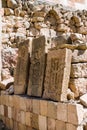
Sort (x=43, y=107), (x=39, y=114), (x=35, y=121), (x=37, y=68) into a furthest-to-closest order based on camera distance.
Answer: (x=37, y=68)
(x=35, y=121)
(x=39, y=114)
(x=43, y=107)

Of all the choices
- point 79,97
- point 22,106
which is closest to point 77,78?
point 79,97

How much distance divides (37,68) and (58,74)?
29.5 inches

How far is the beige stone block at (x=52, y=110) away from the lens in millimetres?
4422

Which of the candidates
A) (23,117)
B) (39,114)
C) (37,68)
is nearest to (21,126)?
(23,117)

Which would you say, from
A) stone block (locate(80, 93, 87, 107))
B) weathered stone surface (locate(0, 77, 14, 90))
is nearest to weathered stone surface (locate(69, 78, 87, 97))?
stone block (locate(80, 93, 87, 107))

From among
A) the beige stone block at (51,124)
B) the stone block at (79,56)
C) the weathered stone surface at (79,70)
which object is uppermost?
the stone block at (79,56)

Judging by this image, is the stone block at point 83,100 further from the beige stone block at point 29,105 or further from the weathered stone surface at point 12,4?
the weathered stone surface at point 12,4

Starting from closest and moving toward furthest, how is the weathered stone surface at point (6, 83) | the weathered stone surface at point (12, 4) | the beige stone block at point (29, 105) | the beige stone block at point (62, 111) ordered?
the beige stone block at point (62, 111) < the beige stone block at point (29, 105) < the weathered stone surface at point (6, 83) < the weathered stone surface at point (12, 4)

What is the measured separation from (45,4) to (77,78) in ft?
14.2

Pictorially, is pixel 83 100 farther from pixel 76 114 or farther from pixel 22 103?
pixel 22 103

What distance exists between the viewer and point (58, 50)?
4648 millimetres

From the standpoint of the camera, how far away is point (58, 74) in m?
4.58

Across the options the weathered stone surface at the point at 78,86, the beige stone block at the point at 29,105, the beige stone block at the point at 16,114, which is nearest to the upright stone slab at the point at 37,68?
the beige stone block at the point at 29,105

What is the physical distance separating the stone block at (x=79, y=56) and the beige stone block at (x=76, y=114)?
3.01 ft
